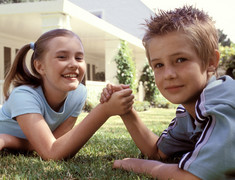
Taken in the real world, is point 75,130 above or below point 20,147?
above

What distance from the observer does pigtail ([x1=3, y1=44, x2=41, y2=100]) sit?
2.80 m

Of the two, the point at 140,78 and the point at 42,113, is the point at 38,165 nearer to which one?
the point at 42,113

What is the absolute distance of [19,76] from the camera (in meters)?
2.88

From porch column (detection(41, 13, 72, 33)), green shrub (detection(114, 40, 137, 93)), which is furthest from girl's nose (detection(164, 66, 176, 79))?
green shrub (detection(114, 40, 137, 93))

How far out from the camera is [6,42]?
13.3 meters

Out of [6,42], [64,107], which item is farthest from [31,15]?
[64,107]

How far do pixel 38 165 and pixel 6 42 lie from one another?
1233 cm

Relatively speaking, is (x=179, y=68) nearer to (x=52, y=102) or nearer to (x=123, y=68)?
(x=52, y=102)

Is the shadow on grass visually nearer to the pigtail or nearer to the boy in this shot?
the boy

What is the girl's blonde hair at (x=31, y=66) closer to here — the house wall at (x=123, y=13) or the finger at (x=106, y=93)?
the finger at (x=106, y=93)

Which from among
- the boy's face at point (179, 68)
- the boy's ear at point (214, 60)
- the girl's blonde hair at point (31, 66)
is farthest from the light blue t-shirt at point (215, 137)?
the girl's blonde hair at point (31, 66)

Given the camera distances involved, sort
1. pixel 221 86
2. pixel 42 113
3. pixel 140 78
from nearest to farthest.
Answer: pixel 221 86 → pixel 42 113 → pixel 140 78

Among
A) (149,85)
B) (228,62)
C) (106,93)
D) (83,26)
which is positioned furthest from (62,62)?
(149,85)

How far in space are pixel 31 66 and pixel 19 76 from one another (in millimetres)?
160
